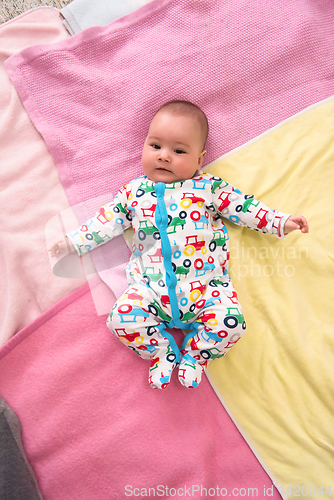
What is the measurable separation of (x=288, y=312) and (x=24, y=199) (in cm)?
97

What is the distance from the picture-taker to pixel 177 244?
1062 mm

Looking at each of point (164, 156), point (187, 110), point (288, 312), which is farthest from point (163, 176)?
point (288, 312)

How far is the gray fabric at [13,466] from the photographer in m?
0.93

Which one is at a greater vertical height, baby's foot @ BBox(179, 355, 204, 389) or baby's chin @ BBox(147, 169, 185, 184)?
baby's chin @ BBox(147, 169, 185, 184)

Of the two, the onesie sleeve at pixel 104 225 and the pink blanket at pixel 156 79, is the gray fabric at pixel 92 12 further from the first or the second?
the onesie sleeve at pixel 104 225

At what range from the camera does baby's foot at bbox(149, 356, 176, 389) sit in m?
1.00

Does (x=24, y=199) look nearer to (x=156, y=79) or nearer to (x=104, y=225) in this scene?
(x=104, y=225)

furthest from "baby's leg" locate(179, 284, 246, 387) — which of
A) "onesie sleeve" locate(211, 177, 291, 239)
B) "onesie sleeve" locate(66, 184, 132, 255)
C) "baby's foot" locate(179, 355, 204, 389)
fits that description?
"onesie sleeve" locate(66, 184, 132, 255)

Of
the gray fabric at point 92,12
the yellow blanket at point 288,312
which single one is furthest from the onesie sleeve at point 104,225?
the gray fabric at point 92,12

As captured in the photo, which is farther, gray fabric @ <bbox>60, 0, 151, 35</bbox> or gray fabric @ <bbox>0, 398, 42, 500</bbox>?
gray fabric @ <bbox>60, 0, 151, 35</bbox>

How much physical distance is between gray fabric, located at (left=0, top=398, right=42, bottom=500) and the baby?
39 cm

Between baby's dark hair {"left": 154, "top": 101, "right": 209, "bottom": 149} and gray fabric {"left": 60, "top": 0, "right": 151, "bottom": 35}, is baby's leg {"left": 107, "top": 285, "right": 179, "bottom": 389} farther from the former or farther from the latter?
gray fabric {"left": 60, "top": 0, "right": 151, "bottom": 35}

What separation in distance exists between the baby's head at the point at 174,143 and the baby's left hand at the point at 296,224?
34 centimetres

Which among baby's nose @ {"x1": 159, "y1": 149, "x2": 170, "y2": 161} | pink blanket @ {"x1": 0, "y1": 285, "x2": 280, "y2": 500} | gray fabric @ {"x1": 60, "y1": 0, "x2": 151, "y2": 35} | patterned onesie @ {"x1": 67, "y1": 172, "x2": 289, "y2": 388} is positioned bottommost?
pink blanket @ {"x1": 0, "y1": 285, "x2": 280, "y2": 500}
